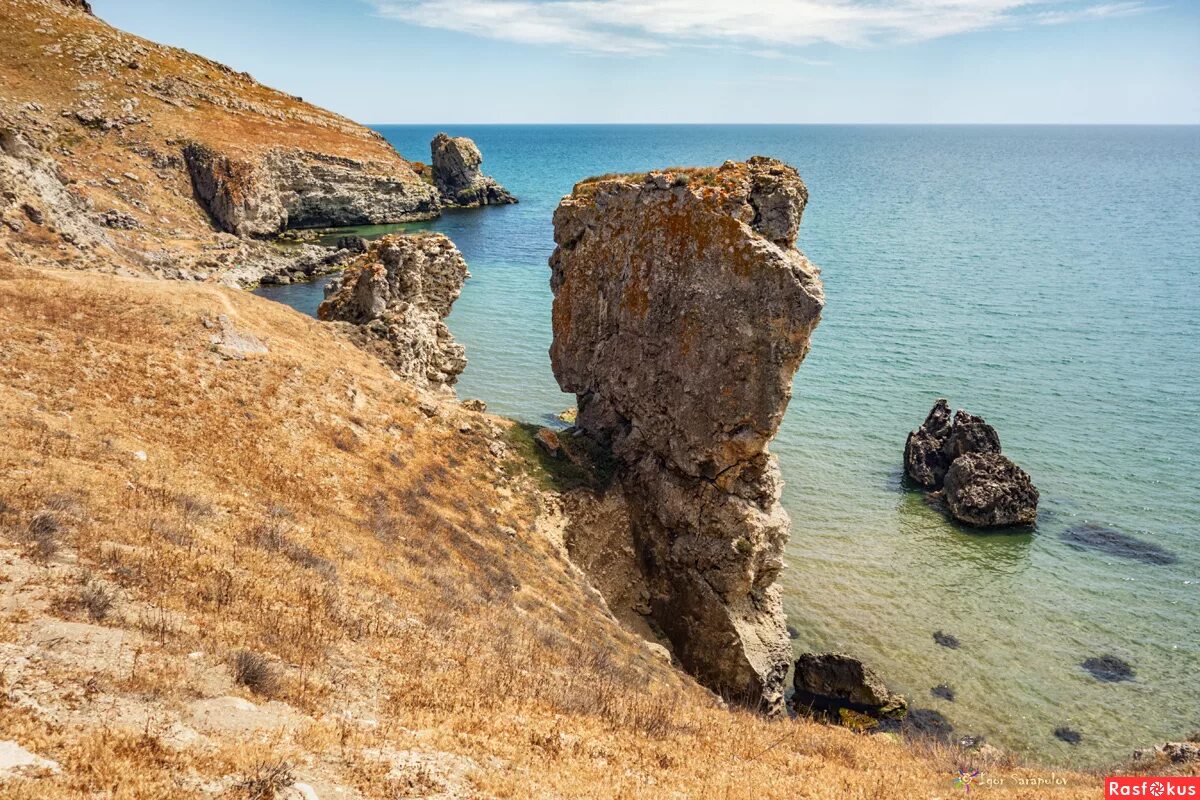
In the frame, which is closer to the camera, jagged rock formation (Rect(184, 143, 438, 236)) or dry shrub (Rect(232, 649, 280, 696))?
dry shrub (Rect(232, 649, 280, 696))

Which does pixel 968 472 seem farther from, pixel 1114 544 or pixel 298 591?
pixel 298 591

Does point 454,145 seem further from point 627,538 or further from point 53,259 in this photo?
point 627,538

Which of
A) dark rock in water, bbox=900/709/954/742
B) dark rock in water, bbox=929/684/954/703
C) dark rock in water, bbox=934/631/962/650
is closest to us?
dark rock in water, bbox=900/709/954/742

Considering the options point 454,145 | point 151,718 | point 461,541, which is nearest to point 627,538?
point 461,541

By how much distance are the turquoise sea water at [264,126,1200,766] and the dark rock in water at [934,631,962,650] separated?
50 centimetres

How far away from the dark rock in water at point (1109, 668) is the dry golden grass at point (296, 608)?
1639 cm

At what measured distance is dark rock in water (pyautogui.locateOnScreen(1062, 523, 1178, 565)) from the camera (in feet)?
120

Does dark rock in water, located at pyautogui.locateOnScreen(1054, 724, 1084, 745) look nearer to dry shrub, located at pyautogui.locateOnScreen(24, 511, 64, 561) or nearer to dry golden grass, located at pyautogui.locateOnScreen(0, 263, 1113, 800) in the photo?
dry golden grass, located at pyautogui.locateOnScreen(0, 263, 1113, 800)

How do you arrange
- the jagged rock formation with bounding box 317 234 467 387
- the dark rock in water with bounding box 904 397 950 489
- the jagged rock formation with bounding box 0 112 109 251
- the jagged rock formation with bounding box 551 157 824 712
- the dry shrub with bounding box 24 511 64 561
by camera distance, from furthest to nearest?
1. the dark rock in water with bounding box 904 397 950 489
2. the jagged rock formation with bounding box 0 112 109 251
3. the jagged rock formation with bounding box 317 234 467 387
4. the jagged rock formation with bounding box 551 157 824 712
5. the dry shrub with bounding box 24 511 64 561

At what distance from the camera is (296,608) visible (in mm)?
14586

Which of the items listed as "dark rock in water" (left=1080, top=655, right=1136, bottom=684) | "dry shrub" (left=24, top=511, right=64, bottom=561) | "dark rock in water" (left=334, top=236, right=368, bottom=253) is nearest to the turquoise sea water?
"dark rock in water" (left=1080, top=655, right=1136, bottom=684)

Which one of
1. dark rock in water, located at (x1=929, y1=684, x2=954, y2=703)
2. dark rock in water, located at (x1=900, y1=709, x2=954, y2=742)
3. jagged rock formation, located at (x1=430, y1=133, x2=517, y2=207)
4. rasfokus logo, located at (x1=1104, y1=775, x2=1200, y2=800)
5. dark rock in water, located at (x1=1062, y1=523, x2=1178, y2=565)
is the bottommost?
dark rock in water, located at (x1=900, y1=709, x2=954, y2=742)

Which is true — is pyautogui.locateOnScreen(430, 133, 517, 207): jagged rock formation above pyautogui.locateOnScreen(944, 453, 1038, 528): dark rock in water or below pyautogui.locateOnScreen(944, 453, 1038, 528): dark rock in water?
above

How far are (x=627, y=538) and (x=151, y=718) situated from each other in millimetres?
22352
